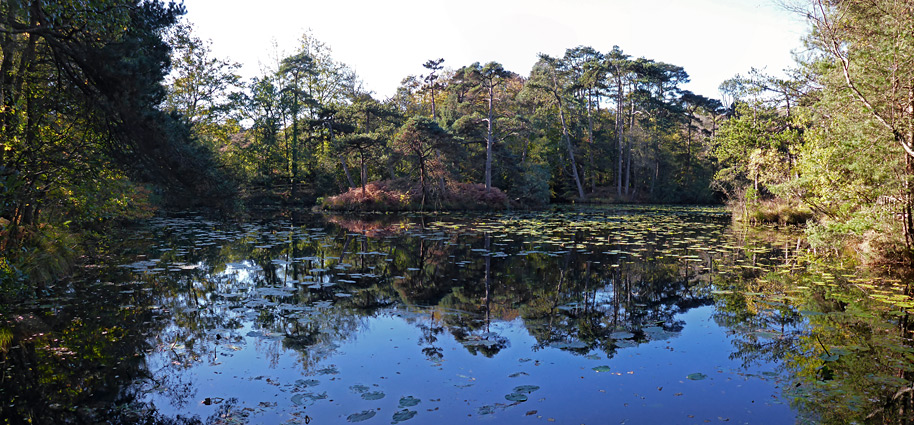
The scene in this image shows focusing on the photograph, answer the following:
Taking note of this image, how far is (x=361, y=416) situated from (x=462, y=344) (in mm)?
1837

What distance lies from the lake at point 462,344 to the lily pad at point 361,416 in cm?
2

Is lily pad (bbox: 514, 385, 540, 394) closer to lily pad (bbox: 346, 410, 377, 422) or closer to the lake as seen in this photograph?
the lake

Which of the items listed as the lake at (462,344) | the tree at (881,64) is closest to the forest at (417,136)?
the tree at (881,64)

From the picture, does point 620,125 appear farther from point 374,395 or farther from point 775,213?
point 374,395

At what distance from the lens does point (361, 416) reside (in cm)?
353

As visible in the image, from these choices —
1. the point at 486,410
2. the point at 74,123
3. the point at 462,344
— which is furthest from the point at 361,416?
the point at 74,123

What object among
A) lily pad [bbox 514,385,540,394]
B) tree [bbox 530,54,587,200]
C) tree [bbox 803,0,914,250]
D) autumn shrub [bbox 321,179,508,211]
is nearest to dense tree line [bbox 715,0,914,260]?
tree [bbox 803,0,914,250]

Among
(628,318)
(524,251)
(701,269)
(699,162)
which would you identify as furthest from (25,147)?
(699,162)

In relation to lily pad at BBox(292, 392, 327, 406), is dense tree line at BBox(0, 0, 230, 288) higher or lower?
higher

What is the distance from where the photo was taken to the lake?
3681 millimetres

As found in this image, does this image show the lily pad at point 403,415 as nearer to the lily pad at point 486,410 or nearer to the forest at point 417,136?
the lily pad at point 486,410

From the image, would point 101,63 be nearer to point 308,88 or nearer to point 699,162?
point 308,88

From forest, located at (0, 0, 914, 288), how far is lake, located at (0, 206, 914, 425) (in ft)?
5.31

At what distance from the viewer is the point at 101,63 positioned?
7.34 metres
